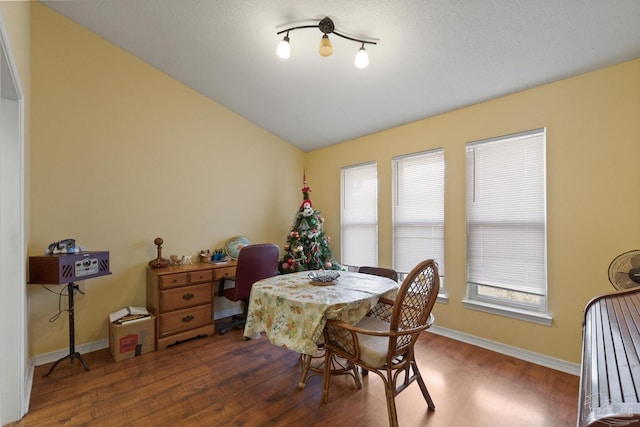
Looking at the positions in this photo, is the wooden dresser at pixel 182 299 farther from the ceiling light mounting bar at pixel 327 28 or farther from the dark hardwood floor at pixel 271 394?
the ceiling light mounting bar at pixel 327 28

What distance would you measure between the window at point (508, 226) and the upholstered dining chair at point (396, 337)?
139 centimetres

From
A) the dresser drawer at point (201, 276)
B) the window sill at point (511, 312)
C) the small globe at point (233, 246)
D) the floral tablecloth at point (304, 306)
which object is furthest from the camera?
the small globe at point (233, 246)

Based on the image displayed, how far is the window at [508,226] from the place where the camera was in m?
2.51

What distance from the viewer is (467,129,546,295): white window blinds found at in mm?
2514

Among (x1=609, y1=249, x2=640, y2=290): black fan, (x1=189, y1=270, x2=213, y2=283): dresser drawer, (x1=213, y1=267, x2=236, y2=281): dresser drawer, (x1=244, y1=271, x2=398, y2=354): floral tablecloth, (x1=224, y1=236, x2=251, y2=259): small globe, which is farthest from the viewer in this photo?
(x1=224, y1=236, x2=251, y2=259): small globe

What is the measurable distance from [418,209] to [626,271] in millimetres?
1787

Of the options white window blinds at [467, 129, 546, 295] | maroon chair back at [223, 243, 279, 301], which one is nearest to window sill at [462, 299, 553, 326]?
white window blinds at [467, 129, 546, 295]

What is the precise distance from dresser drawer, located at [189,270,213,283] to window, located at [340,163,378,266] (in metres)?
2.00

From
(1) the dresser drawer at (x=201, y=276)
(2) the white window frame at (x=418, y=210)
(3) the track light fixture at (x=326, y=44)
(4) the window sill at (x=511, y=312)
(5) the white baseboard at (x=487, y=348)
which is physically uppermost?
(3) the track light fixture at (x=326, y=44)

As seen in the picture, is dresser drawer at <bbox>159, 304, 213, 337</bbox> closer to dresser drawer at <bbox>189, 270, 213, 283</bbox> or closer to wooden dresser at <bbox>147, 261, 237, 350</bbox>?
wooden dresser at <bbox>147, 261, 237, 350</bbox>

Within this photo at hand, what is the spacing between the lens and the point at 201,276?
119 inches

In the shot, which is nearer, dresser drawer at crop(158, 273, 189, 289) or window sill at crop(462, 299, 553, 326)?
window sill at crop(462, 299, 553, 326)

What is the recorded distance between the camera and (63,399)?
197cm

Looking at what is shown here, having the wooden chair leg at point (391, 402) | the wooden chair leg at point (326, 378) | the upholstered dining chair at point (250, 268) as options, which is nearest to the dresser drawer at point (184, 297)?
the upholstered dining chair at point (250, 268)
